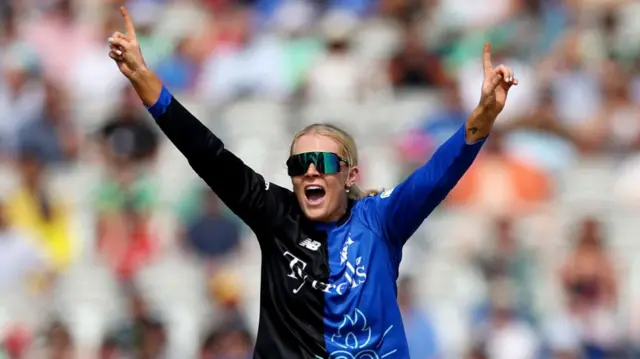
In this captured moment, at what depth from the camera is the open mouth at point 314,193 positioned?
5.23m

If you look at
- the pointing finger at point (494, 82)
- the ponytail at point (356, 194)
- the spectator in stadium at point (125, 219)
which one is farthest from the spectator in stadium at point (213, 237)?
the pointing finger at point (494, 82)

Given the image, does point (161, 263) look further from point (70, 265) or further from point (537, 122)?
point (537, 122)

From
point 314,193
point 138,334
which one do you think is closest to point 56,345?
point 138,334

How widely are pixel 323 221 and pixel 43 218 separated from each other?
6379 millimetres

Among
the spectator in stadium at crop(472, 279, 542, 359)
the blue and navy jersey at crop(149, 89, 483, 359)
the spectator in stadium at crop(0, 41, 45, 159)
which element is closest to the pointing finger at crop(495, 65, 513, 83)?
the blue and navy jersey at crop(149, 89, 483, 359)

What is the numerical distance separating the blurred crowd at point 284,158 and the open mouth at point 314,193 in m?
4.01

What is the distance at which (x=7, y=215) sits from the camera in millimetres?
11078

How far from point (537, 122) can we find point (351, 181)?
6865 mm

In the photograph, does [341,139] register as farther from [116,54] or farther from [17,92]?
[17,92]

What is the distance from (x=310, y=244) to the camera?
5.21 metres

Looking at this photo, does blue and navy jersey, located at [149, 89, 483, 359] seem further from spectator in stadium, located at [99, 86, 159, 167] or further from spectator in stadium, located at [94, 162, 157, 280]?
spectator in stadium, located at [99, 86, 159, 167]

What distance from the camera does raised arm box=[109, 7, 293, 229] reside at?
5020mm

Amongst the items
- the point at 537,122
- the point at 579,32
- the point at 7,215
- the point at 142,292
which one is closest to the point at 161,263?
the point at 142,292

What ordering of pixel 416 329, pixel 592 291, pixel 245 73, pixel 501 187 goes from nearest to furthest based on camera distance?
pixel 416 329 < pixel 592 291 < pixel 501 187 < pixel 245 73
